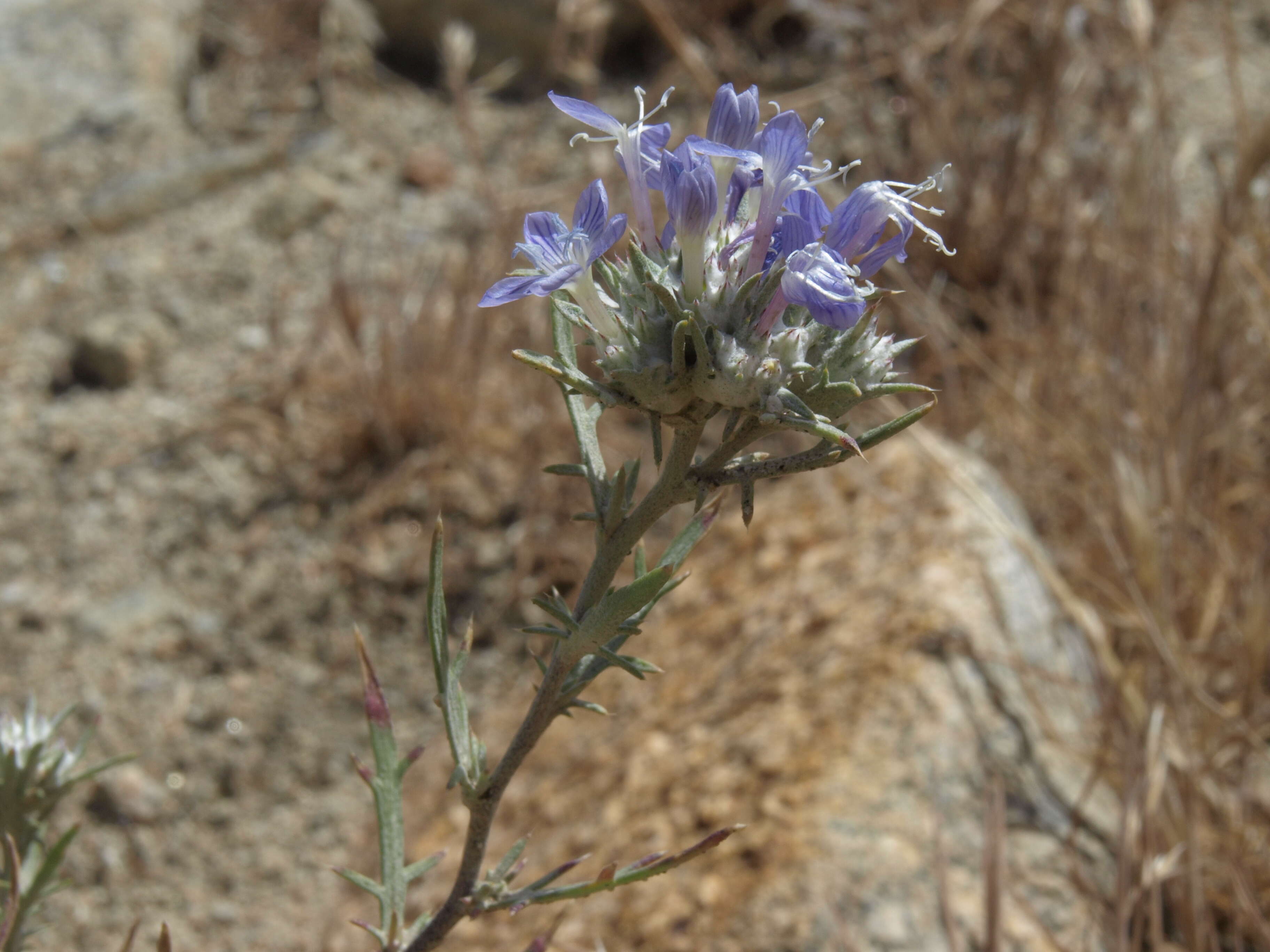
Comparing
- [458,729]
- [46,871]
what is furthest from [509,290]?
[46,871]

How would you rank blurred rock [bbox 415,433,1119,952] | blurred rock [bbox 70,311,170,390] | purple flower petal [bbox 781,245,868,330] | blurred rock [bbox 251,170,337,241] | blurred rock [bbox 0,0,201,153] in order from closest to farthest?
1. purple flower petal [bbox 781,245,868,330]
2. blurred rock [bbox 415,433,1119,952]
3. blurred rock [bbox 70,311,170,390]
4. blurred rock [bbox 251,170,337,241]
5. blurred rock [bbox 0,0,201,153]

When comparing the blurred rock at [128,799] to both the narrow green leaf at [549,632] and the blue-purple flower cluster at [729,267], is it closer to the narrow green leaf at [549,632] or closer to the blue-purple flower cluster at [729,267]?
the narrow green leaf at [549,632]

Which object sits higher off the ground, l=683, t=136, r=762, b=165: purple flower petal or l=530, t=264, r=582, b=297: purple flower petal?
l=683, t=136, r=762, b=165: purple flower petal

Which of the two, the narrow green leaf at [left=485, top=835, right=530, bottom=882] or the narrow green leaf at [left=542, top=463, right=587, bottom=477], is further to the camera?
the narrow green leaf at [left=485, top=835, right=530, bottom=882]

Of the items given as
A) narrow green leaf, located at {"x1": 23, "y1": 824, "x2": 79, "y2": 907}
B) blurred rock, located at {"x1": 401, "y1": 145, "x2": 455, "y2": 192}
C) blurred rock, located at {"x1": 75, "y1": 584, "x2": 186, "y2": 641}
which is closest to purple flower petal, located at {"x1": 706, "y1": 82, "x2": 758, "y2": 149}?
narrow green leaf, located at {"x1": 23, "y1": 824, "x2": 79, "y2": 907}

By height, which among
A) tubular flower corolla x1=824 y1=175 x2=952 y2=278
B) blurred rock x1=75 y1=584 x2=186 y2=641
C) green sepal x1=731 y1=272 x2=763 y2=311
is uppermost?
blurred rock x1=75 y1=584 x2=186 y2=641

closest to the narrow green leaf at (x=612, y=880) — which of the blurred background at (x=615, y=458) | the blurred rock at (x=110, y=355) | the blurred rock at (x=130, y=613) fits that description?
the blurred background at (x=615, y=458)

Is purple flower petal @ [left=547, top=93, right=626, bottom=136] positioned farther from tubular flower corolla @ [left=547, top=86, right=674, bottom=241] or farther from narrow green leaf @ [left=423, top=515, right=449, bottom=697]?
narrow green leaf @ [left=423, top=515, right=449, bottom=697]

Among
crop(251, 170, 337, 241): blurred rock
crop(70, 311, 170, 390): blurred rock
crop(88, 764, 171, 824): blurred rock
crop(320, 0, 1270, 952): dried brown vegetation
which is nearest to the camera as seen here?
crop(320, 0, 1270, 952): dried brown vegetation
